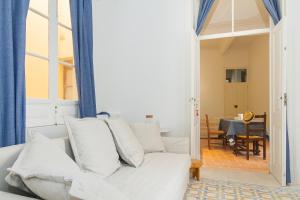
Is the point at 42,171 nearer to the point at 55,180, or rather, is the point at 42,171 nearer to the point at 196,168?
the point at 55,180

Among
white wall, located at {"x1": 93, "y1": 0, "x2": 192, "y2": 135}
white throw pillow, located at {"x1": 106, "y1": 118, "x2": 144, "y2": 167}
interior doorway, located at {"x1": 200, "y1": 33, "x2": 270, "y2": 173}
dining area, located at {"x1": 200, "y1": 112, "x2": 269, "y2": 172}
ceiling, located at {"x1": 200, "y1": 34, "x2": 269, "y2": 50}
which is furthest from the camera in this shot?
interior doorway, located at {"x1": 200, "y1": 33, "x2": 270, "y2": 173}

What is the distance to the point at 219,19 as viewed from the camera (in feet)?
11.5

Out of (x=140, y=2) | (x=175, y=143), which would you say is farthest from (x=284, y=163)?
(x=140, y=2)

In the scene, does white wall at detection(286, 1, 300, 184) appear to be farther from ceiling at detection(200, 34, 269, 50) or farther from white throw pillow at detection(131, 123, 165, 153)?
ceiling at detection(200, 34, 269, 50)

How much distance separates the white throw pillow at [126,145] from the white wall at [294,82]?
2097 millimetres

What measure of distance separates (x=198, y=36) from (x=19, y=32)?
2.49 meters

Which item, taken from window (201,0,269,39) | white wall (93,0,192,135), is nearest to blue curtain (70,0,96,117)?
white wall (93,0,192,135)

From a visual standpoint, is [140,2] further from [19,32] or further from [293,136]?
[293,136]

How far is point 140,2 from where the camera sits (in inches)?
141

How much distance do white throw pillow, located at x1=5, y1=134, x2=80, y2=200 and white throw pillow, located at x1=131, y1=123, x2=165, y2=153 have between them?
4.18 ft

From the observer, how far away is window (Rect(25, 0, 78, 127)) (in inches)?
93.3

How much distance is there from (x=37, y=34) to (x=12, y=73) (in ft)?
2.59

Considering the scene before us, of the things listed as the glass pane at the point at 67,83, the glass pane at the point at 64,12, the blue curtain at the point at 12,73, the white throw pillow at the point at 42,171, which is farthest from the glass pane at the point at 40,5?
the white throw pillow at the point at 42,171

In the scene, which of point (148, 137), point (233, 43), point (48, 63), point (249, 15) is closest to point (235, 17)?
point (249, 15)
